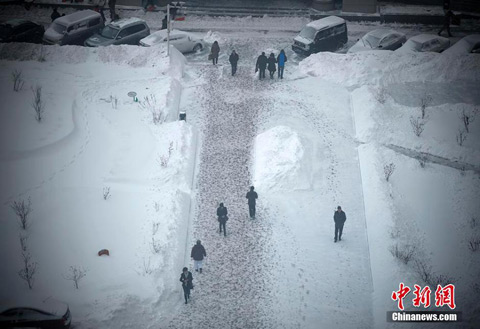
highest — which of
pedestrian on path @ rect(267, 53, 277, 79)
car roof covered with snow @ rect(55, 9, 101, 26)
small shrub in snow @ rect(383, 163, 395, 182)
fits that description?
car roof covered with snow @ rect(55, 9, 101, 26)

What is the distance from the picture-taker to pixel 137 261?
17.9 m

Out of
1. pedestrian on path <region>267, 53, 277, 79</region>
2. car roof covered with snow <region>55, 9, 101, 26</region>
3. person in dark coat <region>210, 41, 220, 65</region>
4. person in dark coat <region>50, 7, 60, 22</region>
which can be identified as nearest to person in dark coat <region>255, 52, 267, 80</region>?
pedestrian on path <region>267, 53, 277, 79</region>

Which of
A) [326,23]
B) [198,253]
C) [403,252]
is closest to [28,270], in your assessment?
[198,253]

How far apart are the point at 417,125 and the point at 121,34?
14.4m

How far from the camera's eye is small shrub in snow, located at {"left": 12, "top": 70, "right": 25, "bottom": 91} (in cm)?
2380

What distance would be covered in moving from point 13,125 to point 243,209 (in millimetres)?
8771

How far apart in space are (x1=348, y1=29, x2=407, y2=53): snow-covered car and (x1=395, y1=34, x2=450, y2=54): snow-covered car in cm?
78

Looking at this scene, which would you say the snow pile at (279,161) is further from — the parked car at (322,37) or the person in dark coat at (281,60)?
the parked car at (322,37)

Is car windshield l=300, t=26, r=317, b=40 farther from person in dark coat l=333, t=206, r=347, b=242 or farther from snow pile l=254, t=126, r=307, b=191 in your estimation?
person in dark coat l=333, t=206, r=347, b=242

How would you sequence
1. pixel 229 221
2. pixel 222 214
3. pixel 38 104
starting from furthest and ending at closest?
pixel 38 104 → pixel 229 221 → pixel 222 214

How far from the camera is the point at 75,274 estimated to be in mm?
Result: 17016

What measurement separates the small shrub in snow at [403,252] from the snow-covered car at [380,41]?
13.1 m

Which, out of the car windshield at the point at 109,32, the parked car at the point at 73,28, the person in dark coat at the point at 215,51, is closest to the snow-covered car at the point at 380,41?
the person in dark coat at the point at 215,51

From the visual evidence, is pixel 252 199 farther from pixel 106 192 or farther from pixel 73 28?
pixel 73 28
